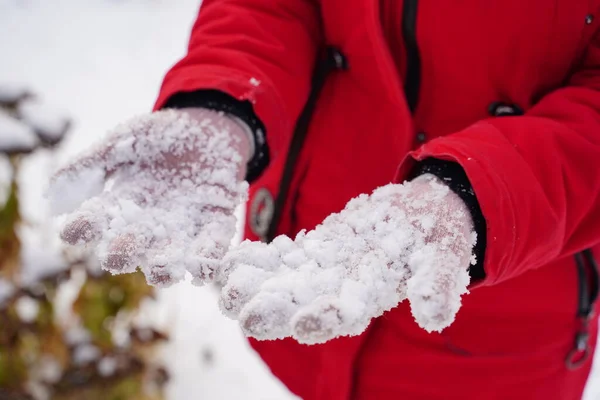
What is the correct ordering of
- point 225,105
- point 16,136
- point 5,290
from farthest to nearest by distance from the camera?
point 5,290 → point 16,136 → point 225,105

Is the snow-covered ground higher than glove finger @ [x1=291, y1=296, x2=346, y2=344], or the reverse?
glove finger @ [x1=291, y1=296, x2=346, y2=344]

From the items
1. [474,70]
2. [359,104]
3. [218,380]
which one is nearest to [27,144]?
[359,104]

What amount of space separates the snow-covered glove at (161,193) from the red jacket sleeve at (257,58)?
4 cm

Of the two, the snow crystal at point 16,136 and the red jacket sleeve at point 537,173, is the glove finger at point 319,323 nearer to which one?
the red jacket sleeve at point 537,173

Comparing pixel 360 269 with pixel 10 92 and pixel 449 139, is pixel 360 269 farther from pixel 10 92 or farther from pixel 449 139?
pixel 10 92

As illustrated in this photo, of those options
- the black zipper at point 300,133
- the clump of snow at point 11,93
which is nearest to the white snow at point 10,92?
the clump of snow at point 11,93

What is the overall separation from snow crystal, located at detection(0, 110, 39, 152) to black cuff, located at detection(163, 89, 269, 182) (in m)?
0.41

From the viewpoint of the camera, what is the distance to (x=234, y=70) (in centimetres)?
60

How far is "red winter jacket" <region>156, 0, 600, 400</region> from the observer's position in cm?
48

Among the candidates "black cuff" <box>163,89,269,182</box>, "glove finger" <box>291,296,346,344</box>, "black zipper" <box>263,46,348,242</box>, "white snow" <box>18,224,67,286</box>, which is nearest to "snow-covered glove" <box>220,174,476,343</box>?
"glove finger" <box>291,296,346,344</box>

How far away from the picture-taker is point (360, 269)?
0.41m

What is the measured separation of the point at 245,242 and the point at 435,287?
Result: 0.57ft

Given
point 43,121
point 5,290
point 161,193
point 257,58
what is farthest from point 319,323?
point 5,290

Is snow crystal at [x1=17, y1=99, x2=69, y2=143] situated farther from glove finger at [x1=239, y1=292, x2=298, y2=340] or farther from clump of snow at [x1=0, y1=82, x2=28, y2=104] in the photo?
glove finger at [x1=239, y1=292, x2=298, y2=340]
